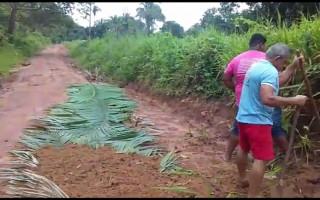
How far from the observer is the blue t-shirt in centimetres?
330

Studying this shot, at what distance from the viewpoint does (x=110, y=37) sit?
1941cm

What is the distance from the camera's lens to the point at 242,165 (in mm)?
3945

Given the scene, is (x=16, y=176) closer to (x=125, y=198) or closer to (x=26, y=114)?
(x=125, y=198)

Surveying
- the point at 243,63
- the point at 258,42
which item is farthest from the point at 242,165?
the point at 258,42

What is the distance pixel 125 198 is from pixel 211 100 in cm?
407

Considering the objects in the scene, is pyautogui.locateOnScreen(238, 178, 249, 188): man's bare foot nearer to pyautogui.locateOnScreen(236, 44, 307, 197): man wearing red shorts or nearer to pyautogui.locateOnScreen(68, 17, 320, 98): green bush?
pyautogui.locateOnScreen(236, 44, 307, 197): man wearing red shorts

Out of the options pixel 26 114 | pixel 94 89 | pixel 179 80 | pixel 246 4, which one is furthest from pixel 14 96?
pixel 246 4

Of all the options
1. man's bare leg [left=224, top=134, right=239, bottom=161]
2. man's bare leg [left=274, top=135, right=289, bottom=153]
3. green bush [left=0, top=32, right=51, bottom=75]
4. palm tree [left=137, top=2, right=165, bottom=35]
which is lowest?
green bush [left=0, top=32, right=51, bottom=75]

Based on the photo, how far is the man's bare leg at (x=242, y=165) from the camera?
12.7 feet

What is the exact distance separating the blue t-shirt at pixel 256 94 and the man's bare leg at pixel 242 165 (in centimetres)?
46

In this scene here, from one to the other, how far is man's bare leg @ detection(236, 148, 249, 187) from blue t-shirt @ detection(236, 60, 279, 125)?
0.46 m

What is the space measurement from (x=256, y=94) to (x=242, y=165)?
0.83m

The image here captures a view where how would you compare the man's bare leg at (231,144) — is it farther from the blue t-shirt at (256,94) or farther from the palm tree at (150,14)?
the palm tree at (150,14)

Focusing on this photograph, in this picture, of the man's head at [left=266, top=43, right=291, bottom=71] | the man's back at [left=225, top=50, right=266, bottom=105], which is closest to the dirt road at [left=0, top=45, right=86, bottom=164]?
the man's back at [left=225, top=50, right=266, bottom=105]
